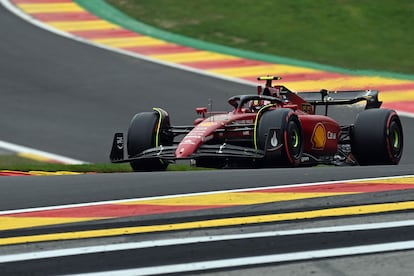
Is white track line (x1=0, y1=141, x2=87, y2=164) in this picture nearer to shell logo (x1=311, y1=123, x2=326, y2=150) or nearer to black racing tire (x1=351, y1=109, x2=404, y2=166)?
shell logo (x1=311, y1=123, x2=326, y2=150)

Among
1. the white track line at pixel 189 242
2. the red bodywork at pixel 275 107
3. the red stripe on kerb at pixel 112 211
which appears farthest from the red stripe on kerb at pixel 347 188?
the red bodywork at pixel 275 107

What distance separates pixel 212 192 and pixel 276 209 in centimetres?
85

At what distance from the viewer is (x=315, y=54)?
17.0m

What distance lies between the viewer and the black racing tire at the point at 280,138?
911 centimetres

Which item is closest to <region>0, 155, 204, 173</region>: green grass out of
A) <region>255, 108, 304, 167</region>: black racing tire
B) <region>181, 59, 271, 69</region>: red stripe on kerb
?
<region>255, 108, 304, 167</region>: black racing tire

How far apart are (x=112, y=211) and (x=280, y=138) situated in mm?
3372

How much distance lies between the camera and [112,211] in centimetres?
606

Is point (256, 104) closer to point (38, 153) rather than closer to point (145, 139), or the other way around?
point (145, 139)

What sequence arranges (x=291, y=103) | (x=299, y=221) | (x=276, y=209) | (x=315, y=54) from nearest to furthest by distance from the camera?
(x=299, y=221) → (x=276, y=209) → (x=291, y=103) → (x=315, y=54)

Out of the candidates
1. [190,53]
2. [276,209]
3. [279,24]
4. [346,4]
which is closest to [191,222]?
[276,209]

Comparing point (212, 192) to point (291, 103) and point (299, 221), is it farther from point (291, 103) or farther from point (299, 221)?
point (291, 103)

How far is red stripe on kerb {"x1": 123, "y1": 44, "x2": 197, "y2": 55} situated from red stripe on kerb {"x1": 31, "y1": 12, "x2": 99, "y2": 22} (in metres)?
2.47

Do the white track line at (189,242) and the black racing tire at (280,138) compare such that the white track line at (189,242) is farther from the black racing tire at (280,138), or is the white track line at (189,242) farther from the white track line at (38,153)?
the white track line at (38,153)

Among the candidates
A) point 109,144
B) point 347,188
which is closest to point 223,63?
point 109,144
